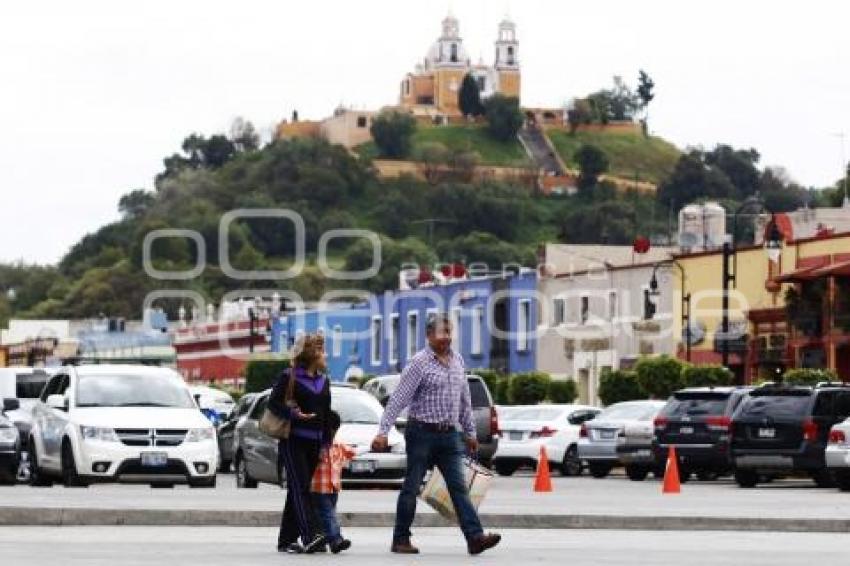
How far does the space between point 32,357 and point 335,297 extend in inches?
1771

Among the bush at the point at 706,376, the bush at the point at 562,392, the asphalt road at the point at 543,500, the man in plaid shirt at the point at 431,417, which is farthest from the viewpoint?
the bush at the point at 562,392

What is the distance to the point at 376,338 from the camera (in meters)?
112

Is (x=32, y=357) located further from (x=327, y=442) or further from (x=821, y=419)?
(x=327, y=442)

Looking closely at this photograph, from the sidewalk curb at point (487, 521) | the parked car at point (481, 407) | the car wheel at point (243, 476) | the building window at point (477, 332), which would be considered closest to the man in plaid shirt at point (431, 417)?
the sidewalk curb at point (487, 521)

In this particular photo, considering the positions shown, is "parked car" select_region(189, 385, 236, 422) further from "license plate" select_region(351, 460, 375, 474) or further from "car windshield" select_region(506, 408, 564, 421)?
"license plate" select_region(351, 460, 375, 474)

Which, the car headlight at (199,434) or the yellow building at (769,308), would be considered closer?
→ the car headlight at (199,434)

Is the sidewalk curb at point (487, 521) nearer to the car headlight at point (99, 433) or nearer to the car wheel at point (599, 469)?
the car headlight at point (99, 433)

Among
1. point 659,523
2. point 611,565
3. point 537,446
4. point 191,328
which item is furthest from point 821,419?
point 191,328

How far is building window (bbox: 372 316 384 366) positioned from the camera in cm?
11126

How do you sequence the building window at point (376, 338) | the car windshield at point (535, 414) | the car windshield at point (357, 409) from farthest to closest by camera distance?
the building window at point (376, 338) < the car windshield at point (535, 414) < the car windshield at point (357, 409)

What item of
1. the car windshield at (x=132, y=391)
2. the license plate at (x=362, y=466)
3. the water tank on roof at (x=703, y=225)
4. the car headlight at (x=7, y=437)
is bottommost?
the license plate at (x=362, y=466)

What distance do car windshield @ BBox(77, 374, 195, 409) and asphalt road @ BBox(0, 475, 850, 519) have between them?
123cm

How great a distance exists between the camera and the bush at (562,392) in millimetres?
76625

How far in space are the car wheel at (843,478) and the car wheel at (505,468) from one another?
1396 cm
